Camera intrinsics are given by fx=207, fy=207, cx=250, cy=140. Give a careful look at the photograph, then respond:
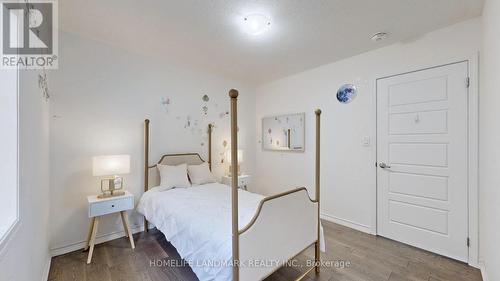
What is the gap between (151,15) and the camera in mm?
2021

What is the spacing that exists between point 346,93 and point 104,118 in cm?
335

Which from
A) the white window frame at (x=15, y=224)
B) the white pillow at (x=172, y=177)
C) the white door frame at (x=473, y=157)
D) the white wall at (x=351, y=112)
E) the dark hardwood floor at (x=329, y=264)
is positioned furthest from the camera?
the white pillow at (x=172, y=177)

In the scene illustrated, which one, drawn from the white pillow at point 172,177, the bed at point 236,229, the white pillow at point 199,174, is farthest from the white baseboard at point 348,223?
the white pillow at point 172,177

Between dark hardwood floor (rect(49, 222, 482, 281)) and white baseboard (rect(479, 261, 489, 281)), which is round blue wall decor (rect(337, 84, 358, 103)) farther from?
white baseboard (rect(479, 261, 489, 281))

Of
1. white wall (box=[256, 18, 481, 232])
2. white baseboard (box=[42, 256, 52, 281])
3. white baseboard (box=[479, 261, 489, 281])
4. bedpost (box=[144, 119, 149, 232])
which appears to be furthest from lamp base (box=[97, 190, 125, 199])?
white baseboard (box=[479, 261, 489, 281])

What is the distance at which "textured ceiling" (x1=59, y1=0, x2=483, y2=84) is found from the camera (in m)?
1.87

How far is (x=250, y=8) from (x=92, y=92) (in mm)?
2161

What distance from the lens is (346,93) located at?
309cm

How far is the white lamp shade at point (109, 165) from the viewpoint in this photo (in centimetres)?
234

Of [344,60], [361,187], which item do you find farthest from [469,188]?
[344,60]

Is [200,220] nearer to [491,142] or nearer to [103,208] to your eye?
[103,208]

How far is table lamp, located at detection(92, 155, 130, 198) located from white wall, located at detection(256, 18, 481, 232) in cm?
265

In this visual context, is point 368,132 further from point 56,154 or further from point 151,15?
point 56,154

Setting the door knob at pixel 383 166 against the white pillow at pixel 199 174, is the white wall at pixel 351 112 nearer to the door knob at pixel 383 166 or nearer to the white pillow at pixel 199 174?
the door knob at pixel 383 166
